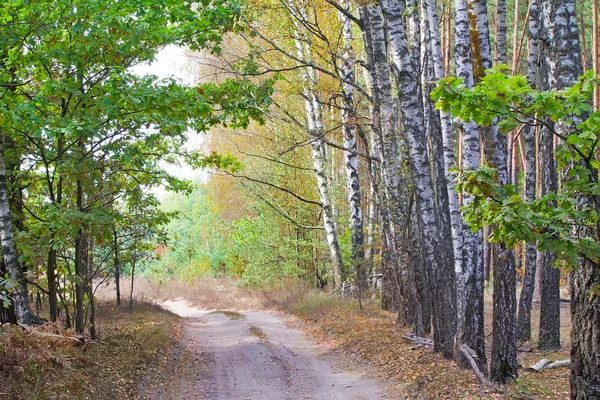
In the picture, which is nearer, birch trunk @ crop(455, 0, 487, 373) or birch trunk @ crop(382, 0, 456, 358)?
birch trunk @ crop(455, 0, 487, 373)

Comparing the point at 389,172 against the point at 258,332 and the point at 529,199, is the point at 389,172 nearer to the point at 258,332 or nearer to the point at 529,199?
the point at 529,199

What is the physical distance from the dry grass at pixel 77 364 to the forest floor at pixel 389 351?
2.27m

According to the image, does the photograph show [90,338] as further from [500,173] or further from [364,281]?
[364,281]

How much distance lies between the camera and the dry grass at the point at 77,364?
275 inches

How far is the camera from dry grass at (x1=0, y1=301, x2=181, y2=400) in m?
6.98

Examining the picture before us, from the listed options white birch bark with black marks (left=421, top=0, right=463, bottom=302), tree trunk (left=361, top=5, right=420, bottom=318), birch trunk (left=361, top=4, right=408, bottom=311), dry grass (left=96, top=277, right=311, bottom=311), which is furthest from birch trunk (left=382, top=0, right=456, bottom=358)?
dry grass (left=96, top=277, right=311, bottom=311)

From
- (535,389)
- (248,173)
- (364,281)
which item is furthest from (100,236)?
(248,173)

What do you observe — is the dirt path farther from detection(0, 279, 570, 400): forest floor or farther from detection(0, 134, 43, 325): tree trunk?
detection(0, 134, 43, 325): tree trunk

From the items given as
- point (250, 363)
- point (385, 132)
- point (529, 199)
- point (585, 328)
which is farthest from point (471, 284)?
point (529, 199)

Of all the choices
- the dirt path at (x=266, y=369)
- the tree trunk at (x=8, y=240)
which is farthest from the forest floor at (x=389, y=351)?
the tree trunk at (x=8, y=240)

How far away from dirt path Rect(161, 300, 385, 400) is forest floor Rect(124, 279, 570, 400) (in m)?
0.29

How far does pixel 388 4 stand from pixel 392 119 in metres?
2.95

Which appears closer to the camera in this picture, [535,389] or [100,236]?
[535,389]

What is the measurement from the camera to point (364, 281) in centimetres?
1822
